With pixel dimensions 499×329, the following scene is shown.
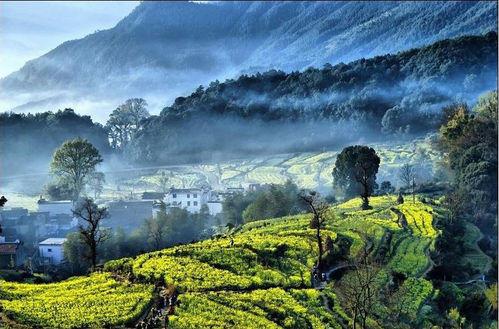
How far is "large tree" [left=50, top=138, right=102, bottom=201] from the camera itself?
39.7 feet

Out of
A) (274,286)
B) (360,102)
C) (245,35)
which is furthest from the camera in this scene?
(360,102)

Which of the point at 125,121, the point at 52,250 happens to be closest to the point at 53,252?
the point at 52,250

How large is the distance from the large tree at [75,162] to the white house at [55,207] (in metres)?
0.28

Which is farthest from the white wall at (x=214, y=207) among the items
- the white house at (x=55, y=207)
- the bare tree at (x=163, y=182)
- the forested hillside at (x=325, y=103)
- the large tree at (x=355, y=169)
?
the white house at (x=55, y=207)

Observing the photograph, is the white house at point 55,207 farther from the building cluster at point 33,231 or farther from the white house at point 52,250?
the white house at point 52,250

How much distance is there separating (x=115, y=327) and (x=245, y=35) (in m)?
10.5

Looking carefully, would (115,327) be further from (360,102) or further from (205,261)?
(360,102)

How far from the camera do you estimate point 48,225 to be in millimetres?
13094

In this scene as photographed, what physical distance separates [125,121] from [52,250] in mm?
2873

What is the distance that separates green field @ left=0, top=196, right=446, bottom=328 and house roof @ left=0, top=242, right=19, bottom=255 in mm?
2216

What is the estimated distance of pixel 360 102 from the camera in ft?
98.8

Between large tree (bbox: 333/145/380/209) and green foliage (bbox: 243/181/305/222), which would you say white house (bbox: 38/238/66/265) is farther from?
large tree (bbox: 333/145/380/209)

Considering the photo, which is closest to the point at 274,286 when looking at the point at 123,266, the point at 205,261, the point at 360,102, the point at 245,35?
the point at 205,261

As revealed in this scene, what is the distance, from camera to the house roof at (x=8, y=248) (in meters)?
11.7
